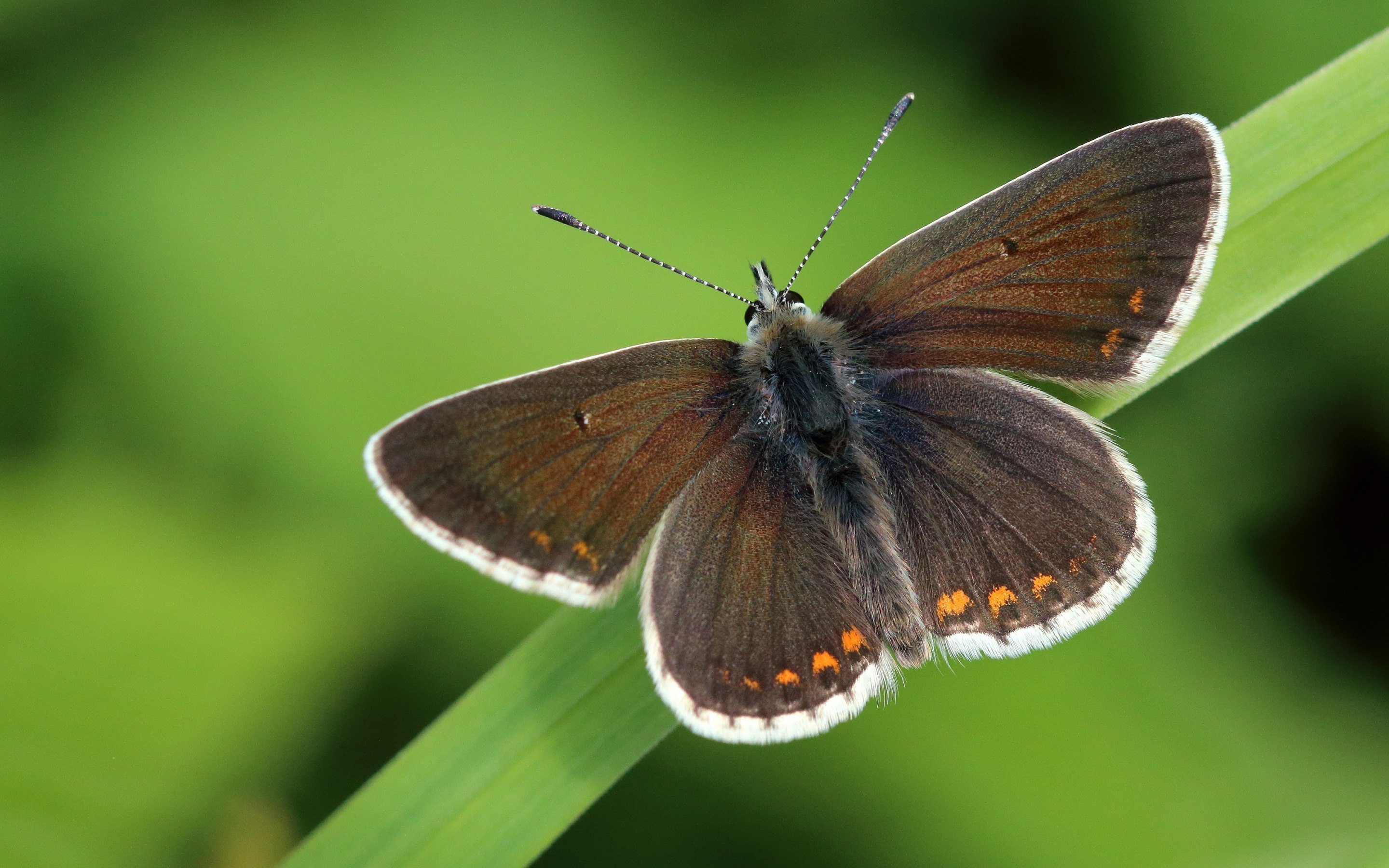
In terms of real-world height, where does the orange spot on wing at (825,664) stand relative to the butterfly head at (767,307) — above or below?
below

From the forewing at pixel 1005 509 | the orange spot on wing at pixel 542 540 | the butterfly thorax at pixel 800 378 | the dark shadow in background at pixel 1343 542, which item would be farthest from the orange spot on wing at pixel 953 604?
the dark shadow in background at pixel 1343 542

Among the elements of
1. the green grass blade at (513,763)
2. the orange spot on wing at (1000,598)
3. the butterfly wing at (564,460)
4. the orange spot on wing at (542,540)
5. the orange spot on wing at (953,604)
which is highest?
the butterfly wing at (564,460)

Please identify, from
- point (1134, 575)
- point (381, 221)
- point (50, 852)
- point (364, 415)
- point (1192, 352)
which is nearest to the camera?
point (1134, 575)

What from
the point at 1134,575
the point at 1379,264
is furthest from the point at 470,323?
the point at 1379,264

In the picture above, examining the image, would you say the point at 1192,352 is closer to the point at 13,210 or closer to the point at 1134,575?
the point at 1134,575

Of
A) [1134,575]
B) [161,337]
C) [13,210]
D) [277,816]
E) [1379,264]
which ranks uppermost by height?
[13,210]

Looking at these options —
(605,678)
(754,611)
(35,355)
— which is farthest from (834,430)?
(35,355)

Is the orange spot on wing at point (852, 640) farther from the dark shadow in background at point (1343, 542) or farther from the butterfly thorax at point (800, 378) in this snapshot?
the dark shadow in background at point (1343, 542)
